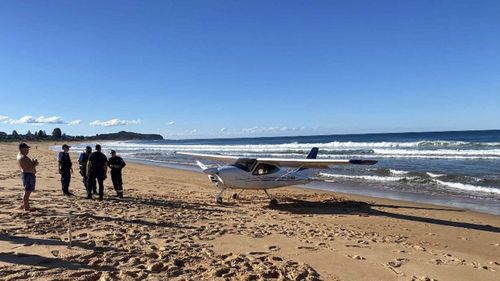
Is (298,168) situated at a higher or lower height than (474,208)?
Answer: higher

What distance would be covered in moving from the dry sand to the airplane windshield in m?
1.24

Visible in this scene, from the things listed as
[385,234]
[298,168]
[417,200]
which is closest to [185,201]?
[298,168]

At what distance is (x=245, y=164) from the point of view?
45.1 feet

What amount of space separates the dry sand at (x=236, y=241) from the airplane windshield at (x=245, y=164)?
1.24m

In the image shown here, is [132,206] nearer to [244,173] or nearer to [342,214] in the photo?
[244,173]

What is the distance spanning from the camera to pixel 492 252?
8.03 m

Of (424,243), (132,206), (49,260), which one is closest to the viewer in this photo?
(49,260)

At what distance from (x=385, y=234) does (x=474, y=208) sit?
5355mm

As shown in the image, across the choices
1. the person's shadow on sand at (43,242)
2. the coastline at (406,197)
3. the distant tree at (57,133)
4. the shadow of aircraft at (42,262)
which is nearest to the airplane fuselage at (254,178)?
the coastline at (406,197)

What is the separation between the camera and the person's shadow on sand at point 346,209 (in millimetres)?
10781

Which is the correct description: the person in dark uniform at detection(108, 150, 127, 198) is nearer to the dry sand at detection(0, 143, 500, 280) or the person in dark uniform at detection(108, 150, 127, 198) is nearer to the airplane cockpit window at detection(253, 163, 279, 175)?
the dry sand at detection(0, 143, 500, 280)

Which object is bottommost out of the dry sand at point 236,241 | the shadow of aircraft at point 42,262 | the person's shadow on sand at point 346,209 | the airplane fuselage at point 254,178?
the person's shadow on sand at point 346,209

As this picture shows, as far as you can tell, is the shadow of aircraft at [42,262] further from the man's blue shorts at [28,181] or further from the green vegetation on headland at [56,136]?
the green vegetation on headland at [56,136]

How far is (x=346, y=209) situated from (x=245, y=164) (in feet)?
11.5
